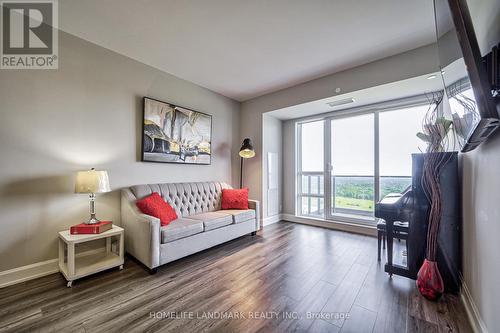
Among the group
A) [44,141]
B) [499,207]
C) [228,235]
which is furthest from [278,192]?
[44,141]

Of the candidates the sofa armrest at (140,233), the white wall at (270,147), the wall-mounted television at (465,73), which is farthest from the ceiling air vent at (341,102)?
the sofa armrest at (140,233)

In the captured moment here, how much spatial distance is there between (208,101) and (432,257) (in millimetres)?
3983

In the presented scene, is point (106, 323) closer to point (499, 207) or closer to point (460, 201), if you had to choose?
point (499, 207)

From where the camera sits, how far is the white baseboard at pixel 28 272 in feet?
6.68

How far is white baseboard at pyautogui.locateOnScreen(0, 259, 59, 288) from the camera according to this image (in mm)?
2037

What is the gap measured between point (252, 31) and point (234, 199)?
2560 mm

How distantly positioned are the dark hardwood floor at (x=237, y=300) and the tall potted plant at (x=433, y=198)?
0.42 ft

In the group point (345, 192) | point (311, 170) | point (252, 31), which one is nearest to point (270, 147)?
point (311, 170)

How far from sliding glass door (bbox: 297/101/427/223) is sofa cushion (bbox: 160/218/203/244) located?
274cm

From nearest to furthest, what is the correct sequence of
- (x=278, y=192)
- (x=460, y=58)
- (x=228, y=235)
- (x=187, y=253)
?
(x=460, y=58) → (x=187, y=253) → (x=228, y=235) → (x=278, y=192)

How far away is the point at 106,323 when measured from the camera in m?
1.53

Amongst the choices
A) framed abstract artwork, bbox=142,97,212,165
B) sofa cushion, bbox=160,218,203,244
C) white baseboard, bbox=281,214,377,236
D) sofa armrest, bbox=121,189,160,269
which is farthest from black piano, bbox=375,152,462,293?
framed abstract artwork, bbox=142,97,212,165

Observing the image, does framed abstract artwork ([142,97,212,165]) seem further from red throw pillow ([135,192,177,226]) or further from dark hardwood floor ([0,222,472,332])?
dark hardwood floor ([0,222,472,332])

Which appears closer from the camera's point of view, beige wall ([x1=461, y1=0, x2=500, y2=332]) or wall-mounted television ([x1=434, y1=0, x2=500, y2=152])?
wall-mounted television ([x1=434, y1=0, x2=500, y2=152])
